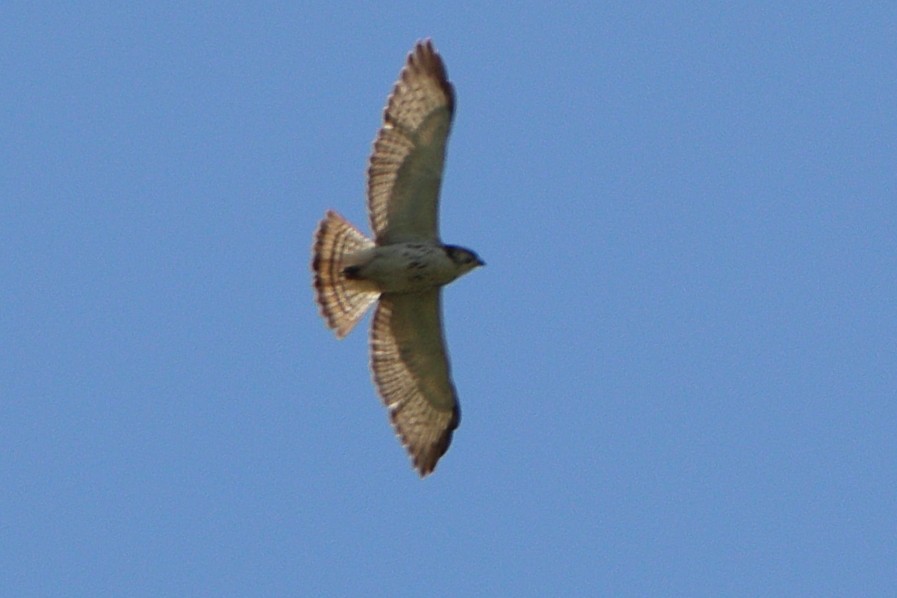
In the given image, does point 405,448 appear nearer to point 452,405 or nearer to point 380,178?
point 452,405

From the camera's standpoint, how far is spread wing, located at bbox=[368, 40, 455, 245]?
57.5 ft

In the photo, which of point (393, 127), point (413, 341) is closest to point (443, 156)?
point (393, 127)

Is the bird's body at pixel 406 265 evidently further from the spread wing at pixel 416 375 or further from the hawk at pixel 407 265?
the spread wing at pixel 416 375

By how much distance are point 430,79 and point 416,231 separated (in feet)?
4.38

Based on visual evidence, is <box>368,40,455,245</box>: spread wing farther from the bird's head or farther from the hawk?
the bird's head

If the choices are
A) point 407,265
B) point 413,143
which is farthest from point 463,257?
point 413,143

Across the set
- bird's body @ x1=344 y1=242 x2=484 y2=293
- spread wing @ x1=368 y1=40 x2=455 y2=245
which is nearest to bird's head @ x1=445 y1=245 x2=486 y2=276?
bird's body @ x1=344 y1=242 x2=484 y2=293

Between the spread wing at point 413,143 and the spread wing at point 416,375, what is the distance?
894mm

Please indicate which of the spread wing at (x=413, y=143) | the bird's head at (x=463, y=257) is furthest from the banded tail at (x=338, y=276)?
the bird's head at (x=463, y=257)

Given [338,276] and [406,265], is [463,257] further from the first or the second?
[338,276]

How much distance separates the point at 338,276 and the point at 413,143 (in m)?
1.37

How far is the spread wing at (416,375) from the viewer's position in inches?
720

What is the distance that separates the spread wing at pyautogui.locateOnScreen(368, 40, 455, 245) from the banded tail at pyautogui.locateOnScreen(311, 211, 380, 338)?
0.29 m

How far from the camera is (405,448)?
18.5 meters
